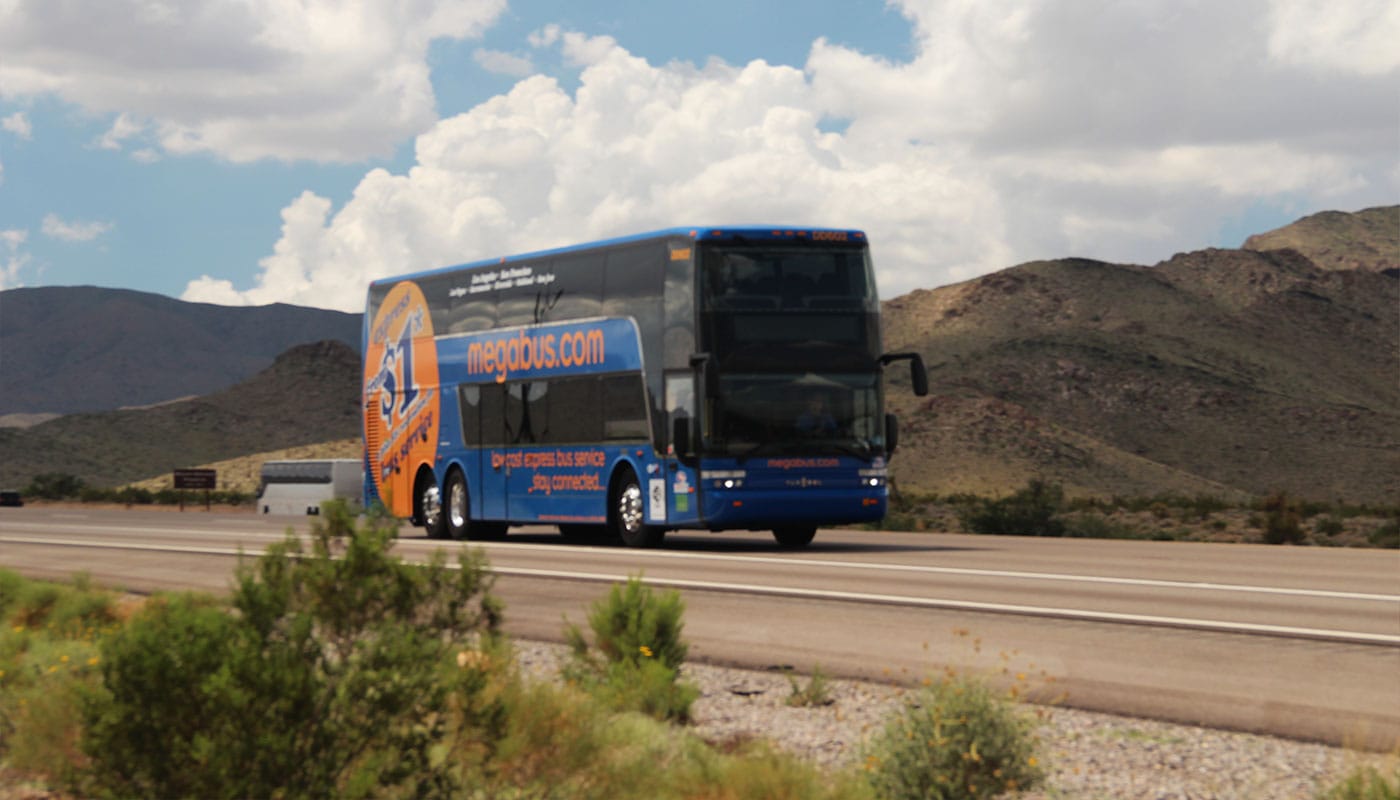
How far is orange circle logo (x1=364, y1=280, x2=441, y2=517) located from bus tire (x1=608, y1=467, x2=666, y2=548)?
5.31 m

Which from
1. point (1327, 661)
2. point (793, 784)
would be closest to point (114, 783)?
point (793, 784)

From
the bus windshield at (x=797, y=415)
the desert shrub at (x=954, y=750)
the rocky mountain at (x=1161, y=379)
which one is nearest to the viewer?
the desert shrub at (x=954, y=750)

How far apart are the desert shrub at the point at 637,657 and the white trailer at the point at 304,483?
3960cm

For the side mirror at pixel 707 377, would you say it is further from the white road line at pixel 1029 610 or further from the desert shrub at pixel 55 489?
the desert shrub at pixel 55 489

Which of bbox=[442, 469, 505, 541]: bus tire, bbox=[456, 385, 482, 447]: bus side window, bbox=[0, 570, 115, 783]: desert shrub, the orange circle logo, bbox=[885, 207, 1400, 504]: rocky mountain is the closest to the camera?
bbox=[0, 570, 115, 783]: desert shrub

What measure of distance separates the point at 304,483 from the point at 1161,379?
5339 cm

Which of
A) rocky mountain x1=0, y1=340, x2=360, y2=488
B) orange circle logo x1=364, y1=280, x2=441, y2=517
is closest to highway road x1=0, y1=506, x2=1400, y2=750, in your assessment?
orange circle logo x1=364, y1=280, x2=441, y2=517

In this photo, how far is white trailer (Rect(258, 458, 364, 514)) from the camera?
166 feet

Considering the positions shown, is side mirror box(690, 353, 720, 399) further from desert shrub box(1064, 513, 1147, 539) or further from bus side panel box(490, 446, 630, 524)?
desert shrub box(1064, 513, 1147, 539)

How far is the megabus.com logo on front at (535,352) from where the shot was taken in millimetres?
25830

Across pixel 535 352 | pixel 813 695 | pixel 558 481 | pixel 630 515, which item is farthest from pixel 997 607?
pixel 535 352

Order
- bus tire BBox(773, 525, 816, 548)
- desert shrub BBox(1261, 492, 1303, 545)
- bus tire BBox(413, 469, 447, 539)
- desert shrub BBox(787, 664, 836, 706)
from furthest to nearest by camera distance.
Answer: desert shrub BBox(1261, 492, 1303, 545) < bus tire BBox(413, 469, 447, 539) < bus tire BBox(773, 525, 816, 548) < desert shrub BBox(787, 664, 836, 706)

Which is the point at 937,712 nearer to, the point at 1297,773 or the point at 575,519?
the point at 1297,773

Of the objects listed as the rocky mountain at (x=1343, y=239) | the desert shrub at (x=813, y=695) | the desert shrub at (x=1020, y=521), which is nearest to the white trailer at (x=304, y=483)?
the desert shrub at (x=1020, y=521)
